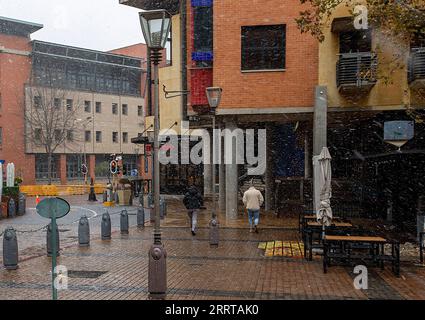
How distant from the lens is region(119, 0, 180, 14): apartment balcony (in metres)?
32.0

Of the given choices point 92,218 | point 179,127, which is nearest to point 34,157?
point 179,127

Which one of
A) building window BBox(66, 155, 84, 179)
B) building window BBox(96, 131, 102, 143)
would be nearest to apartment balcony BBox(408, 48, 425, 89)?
building window BBox(66, 155, 84, 179)

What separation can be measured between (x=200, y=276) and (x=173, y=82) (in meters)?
23.2

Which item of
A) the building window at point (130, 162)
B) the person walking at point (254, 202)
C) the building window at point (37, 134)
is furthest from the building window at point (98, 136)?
the person walking at point (254, 202)

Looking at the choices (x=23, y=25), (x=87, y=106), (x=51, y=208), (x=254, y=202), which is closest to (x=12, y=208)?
(x=254, y=202)

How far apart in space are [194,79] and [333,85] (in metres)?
6.82

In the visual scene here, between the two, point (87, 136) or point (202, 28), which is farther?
point (87, 136)

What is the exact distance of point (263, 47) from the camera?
19688mm

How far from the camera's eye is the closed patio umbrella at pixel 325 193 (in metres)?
12.4

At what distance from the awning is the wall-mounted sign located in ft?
13.2

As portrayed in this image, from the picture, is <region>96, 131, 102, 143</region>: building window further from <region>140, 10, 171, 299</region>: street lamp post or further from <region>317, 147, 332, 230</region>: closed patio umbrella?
<region>140, 10, 171, 299</region>: street lamp post

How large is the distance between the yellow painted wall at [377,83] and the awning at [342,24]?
0.15 m

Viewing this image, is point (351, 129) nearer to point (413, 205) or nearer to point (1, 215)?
point (413, 205)

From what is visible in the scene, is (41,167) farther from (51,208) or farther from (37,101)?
(51,208)
